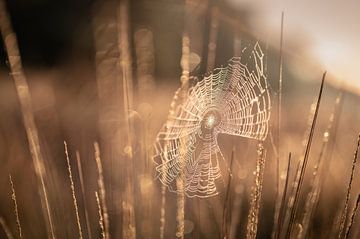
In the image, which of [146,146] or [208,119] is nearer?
[146,146]

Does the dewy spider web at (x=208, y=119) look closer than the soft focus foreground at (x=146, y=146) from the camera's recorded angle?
No

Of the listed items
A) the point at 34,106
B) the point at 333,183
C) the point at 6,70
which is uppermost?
the point at 6,70

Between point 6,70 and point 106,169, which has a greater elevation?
point 6,70

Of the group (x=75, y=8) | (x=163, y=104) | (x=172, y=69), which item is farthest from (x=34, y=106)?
(x=75, y=8)

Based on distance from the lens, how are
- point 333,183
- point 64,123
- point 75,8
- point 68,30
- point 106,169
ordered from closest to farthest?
point 333,183 → point 106,169 → point 64,123 → point 68,30 → point 75,8

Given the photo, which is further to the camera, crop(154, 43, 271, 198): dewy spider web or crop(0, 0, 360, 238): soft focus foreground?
crop(154, 43, 271, 198): dewy spider web

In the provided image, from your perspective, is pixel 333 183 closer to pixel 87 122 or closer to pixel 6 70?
pixel 87 122

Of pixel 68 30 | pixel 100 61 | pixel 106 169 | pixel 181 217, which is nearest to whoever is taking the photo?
pixel 181 217

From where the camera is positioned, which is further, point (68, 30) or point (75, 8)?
point (75, 8)
